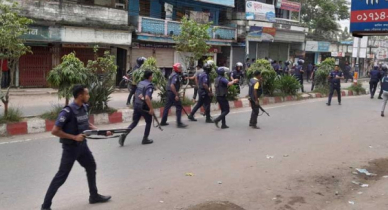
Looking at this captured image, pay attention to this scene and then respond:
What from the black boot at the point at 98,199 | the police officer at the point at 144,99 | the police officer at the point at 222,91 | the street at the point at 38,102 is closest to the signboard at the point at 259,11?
the street at the point at 38,102

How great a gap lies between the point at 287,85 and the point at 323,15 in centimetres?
2472

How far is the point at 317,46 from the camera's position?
36812 mm

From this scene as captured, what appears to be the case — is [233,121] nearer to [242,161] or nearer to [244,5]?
[242,161]

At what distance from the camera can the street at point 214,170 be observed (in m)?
5.19

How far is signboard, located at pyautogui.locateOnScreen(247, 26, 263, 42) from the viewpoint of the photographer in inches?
1171

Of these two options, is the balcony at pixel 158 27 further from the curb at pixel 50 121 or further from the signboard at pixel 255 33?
the curb at pixel 50 121

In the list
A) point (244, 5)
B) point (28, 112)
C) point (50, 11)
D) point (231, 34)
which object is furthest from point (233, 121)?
point (244, 5)

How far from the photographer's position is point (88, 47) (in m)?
20.1

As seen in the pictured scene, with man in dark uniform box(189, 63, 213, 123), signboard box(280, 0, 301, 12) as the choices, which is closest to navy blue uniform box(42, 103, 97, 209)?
man in dark uniform box(189, 63, 213, 123)

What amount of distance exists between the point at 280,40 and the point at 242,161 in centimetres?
2677

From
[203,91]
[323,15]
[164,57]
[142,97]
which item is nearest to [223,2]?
[164,57]

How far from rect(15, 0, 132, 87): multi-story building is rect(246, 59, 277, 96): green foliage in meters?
7.98

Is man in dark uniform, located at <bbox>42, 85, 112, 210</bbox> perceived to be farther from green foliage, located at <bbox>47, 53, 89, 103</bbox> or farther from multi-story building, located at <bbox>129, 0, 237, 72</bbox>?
multi-story building, located at <bbox>129, 0, 237, 72</bbox>

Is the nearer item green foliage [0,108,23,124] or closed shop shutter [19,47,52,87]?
green foliage [0,108,23,124]
